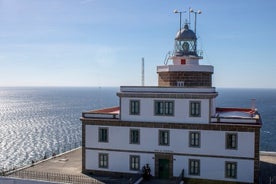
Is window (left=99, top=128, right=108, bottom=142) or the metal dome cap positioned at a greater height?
the metal dome cap

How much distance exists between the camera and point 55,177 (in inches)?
1293

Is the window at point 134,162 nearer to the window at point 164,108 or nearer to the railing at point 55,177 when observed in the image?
the railing at point 55,177

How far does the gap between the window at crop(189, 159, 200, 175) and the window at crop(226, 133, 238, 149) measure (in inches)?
126

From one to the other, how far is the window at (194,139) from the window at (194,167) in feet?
4.86

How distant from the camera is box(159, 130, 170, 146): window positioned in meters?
32.9

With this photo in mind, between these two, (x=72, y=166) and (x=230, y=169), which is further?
(x=72, y=166)

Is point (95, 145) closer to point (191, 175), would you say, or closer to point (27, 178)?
point (27, 178)

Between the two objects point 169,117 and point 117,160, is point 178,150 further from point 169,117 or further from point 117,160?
point 117,160

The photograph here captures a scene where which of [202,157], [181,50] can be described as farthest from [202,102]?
[181,50]

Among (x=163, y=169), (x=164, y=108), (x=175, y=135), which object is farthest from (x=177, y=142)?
(x=164, y=108)

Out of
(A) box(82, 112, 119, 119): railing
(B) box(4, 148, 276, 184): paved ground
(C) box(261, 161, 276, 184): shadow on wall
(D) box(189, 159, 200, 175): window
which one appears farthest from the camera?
(A) box(82, 112, 119, 119): railing

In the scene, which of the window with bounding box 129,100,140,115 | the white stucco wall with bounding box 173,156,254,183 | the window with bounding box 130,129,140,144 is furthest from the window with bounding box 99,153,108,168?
the white stucco wall with bounding box 173,156,254,183

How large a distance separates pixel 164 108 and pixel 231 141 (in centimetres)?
670

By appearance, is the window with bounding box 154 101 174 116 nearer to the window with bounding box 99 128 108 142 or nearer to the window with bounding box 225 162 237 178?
the window with bounding box 99 128 108 142
